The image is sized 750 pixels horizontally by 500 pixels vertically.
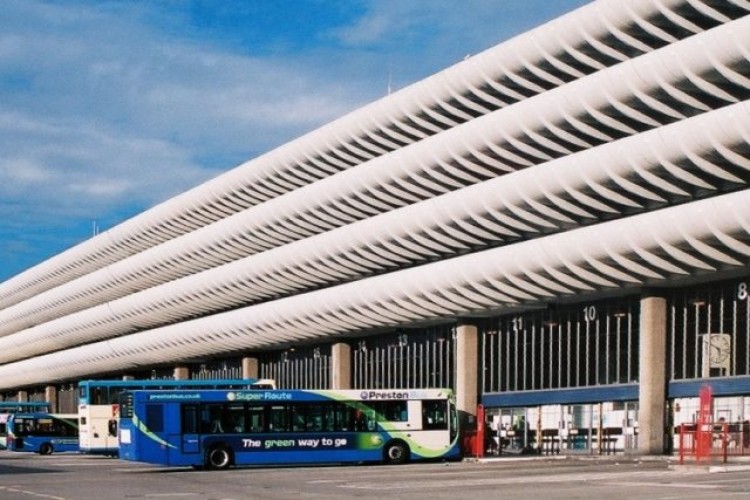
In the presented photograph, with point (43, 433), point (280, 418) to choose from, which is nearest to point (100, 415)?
point (280, 418)

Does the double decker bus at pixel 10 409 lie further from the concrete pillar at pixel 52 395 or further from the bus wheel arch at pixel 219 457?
the bus wheel arch at pixel 219 457

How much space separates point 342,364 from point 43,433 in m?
16.9

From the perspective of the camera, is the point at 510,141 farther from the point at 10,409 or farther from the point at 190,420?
the point at 10,409

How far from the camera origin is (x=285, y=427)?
47844 millimetres

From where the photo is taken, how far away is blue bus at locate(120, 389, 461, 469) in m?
46.3

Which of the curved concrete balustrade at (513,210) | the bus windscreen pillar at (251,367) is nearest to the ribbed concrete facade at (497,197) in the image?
the curved concrete balustrade at (513,210)

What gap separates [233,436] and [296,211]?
30.4m

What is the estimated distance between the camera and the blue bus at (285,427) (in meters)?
46.3

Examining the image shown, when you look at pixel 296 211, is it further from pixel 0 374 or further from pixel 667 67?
pixel 0 374

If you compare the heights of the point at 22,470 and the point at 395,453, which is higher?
the point at 395,453

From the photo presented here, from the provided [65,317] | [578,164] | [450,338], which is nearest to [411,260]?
[450,338]

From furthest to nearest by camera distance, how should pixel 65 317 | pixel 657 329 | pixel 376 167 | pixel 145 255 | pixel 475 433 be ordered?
1. pixel 65 317
2. pixel 145 255
3. pixel 376 167
4. pixel 475 433
5. pixel 657 329

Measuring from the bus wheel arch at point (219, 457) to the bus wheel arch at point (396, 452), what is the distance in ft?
18.2

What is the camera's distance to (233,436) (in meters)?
47.3
